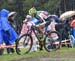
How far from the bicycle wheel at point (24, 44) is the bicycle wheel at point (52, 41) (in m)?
0.71

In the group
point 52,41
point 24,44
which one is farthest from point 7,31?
point 52,41

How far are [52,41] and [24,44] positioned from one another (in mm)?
1287

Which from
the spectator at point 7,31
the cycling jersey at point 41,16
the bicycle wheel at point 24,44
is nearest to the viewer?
the bicycle wheel at point 24,44

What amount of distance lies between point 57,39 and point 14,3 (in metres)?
36.8

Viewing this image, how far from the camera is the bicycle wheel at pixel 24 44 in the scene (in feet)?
48.8

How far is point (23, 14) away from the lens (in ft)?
167

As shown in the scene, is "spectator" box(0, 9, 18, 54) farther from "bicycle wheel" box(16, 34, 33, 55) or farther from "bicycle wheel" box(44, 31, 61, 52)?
"bicycle wheel" box(44, 31, 61, 52)

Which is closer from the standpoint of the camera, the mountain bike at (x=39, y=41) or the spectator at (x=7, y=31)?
the mountain bike at (x=39, y=41)

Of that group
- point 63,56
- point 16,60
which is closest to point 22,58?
point 16,60

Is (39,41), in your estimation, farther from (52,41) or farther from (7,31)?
(7,31)

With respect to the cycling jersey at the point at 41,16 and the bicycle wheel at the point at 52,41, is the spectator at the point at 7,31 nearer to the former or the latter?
the cycling jersey at the point at 41,16

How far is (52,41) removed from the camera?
15953 mm

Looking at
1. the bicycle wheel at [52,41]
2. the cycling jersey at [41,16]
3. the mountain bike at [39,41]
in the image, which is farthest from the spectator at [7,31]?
the bicycle wheel at [52,41]

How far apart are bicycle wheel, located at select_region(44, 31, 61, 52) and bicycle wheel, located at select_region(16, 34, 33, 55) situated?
2.33 ft
